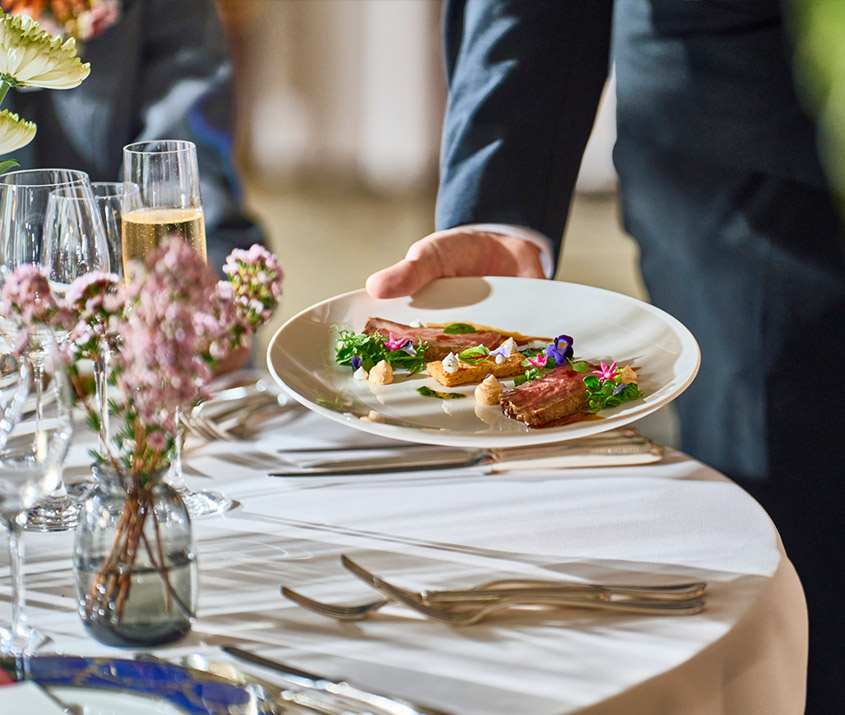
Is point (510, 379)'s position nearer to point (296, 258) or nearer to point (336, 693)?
point (336, 693)

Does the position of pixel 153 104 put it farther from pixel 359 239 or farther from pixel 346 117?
pixel 346 117

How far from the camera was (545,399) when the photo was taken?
3.55ft

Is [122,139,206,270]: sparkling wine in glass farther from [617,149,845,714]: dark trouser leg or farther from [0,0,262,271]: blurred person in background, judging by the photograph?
[0,0,262,271]: blurred person in background

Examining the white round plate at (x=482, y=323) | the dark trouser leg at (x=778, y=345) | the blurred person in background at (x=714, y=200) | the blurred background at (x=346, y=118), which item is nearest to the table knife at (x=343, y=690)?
the white round plate at (x=482, y=323)

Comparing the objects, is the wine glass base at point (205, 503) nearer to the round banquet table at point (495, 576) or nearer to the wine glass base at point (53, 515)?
the round banquet table at point (495, 576)

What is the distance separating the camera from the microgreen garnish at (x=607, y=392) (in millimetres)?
1102

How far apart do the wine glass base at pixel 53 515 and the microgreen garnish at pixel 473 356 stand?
491mm

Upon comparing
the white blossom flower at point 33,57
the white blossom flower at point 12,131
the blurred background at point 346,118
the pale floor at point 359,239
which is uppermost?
the white blossom flower at point 33,57

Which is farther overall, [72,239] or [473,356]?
[473,356]

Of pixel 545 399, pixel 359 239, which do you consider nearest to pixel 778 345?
pixel 545 399

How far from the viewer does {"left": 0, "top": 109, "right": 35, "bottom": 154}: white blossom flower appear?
2.76 feet

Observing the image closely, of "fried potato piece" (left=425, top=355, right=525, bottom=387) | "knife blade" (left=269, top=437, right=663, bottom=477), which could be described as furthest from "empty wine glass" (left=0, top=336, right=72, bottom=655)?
"fried potato piece" (left=425, top=355, right=525, bottom=387)

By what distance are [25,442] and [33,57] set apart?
0.33m

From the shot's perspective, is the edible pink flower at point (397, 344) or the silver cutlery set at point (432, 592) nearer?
the silver cutlery set at point (432, 592)
